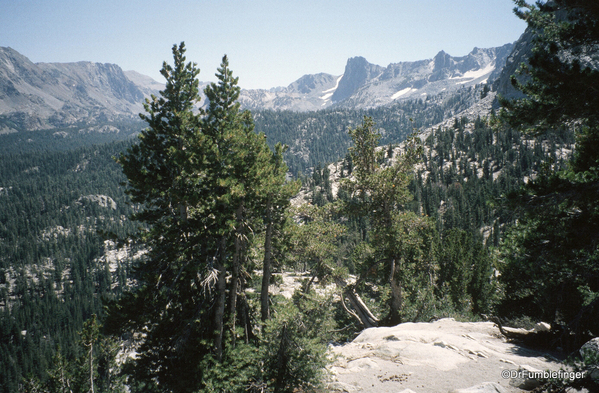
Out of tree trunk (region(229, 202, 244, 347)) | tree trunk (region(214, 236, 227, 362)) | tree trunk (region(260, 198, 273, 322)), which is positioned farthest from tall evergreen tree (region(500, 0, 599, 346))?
tree trunk (region(214, 236, 227, 362))

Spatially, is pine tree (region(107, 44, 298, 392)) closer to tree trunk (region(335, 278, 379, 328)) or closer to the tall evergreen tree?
tree trunk (region(335, 278, 379, 328))

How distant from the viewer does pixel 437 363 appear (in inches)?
443

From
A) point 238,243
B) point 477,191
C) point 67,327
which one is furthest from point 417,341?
point 67,327

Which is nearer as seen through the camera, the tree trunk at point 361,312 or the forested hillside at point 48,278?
the tree trunk at point 361,312

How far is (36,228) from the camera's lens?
175125 mm

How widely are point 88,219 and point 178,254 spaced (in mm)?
219164

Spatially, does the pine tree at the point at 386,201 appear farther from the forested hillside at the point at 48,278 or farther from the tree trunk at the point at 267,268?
the forested hillside at the point at 48,278

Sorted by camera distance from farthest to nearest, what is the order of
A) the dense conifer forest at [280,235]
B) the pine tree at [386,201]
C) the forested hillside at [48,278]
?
the forested hillside at [48,278] → the pine tree at [386,201] → the dense conifer forest at [280,235]

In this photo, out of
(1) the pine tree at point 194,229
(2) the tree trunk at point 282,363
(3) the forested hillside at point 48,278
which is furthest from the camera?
(3) the forested hillside at point 48,278

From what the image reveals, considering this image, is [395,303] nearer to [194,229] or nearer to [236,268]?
[236,268]

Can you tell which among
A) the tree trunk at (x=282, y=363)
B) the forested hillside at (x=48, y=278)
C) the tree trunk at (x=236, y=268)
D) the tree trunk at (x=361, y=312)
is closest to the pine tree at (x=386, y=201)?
the tree trunk at (x=361, y=312)

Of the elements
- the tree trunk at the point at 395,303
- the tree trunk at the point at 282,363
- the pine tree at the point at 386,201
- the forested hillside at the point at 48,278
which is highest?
the pine tree at the point at 386,201

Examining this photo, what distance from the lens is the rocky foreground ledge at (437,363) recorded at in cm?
955

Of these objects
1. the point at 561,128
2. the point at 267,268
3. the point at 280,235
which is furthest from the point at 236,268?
the point at 561,128
